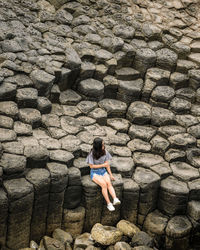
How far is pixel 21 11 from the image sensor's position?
859 centimetres

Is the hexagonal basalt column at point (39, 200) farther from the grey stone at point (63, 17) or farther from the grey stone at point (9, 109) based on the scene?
the grey stone at point (63, 17)

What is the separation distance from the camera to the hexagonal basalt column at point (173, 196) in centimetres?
686

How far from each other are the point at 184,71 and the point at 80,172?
399 cm

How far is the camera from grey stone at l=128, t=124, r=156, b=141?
A: 25.5 ft

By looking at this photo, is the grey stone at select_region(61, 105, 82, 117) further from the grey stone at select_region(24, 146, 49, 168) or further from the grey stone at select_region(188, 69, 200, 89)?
the grey stone at select_region(188, 69, 200, 89)

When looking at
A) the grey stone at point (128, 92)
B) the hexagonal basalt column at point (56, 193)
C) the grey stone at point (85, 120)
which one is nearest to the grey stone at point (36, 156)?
the hexagonal basalt column at point (56, 193)

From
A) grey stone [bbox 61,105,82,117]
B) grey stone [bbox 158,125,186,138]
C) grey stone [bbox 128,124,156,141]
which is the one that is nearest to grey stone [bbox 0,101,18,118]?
grey stone [bbox 61,105,82,117]

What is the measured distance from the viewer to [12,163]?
5.82 m

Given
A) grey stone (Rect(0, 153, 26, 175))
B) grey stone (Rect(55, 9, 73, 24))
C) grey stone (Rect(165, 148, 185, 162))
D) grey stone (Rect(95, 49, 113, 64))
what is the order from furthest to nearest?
grey stone (Rect(55, 9, 73, 24))
grey stone (Rect(95, 49, 113, 64))
grey stone (Rect(165, 148, 185, 162))
grey stone (Rect(0, 153, 26, 175))

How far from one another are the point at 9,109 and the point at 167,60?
4.06 metres

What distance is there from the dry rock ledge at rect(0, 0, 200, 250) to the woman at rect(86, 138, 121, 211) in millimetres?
176

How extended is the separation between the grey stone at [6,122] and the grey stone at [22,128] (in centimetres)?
11

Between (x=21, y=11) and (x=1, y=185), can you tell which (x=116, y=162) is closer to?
(x=1, y=185)

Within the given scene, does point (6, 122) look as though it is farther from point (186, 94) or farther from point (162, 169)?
point (186, 94)
